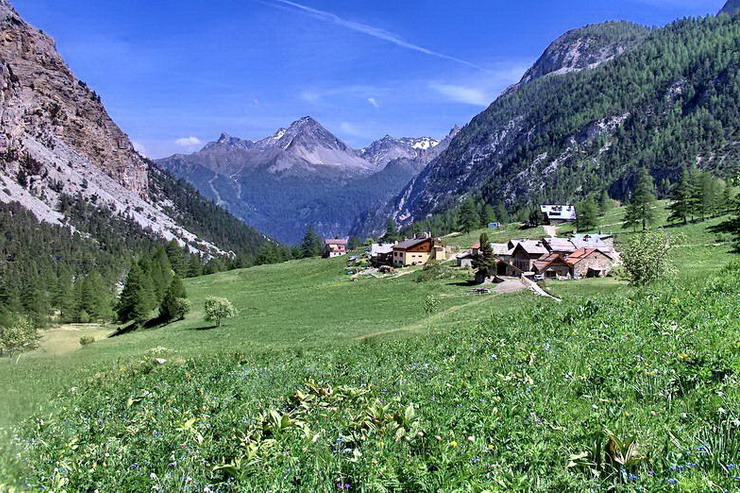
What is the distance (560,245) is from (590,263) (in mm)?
9597

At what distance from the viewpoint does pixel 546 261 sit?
84188 mm

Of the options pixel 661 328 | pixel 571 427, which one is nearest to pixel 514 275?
pixel 661 328

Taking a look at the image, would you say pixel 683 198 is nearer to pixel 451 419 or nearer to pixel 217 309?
pixel 217 309

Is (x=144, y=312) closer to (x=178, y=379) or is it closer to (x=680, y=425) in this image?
(x=178, y=379)

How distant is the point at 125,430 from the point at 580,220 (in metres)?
134

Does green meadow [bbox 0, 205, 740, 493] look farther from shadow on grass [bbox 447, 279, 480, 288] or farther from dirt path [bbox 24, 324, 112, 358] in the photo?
dirt path [bbox 24, 324, 112, 358]

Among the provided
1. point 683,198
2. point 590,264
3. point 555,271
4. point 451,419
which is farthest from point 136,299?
point 683,198

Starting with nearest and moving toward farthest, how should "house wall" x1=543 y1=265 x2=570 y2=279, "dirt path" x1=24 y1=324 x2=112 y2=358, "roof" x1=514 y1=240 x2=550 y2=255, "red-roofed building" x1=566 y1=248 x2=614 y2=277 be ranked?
"dirt path" x1=24 y1=324 x2=112 y2=358 < "red-roofed building" x1=566 y1=248 x2=614 y2=277 < "house wall" x1=543 y1=265 x2=570 y2=279 < "roof" x1=514 y1=240 x2=550 y2=255

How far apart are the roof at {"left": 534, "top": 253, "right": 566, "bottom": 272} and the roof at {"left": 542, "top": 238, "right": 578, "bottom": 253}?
9.57 ft

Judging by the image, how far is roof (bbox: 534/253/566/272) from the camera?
82.7 m

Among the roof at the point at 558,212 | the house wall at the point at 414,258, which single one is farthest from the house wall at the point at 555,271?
the roof at the point at 558,212

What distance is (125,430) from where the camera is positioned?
8789 mm

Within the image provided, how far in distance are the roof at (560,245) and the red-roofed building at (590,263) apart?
5.87 m

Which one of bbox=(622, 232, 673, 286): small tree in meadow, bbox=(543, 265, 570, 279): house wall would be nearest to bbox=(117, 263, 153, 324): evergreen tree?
bbox=(543, 265, 570, 279): house wall
